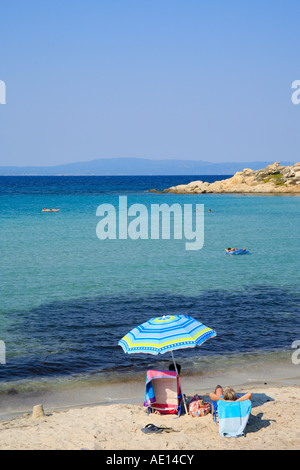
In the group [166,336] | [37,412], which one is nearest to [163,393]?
[166,336]

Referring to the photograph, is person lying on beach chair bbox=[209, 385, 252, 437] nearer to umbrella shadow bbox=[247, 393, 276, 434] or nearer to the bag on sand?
umbrella shadow bbox=[247, 393, 276, 434]

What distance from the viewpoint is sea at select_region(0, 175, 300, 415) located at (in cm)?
1703

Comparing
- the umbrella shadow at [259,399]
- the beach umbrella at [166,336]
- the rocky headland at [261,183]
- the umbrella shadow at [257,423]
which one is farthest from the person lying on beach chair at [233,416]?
the rocky headland at [261,183]

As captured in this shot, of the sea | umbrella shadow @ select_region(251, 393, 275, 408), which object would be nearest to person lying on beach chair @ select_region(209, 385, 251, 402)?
umbrella shadow @ select_region(251, 393, 275, 408)

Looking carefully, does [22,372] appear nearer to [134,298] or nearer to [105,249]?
[134,298]

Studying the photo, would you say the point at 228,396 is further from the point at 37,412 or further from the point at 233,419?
the point at 37,412

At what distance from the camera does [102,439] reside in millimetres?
11258

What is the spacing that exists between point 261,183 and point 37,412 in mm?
108483

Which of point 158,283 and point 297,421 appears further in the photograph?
point 158,283

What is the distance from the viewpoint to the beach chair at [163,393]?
1298cm

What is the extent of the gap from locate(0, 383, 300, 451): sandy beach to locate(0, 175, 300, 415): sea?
251 cm
